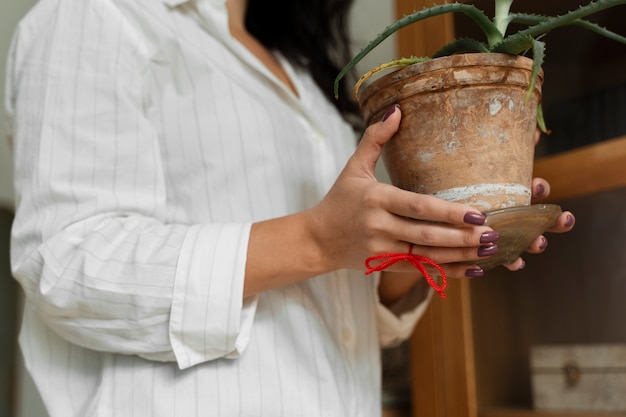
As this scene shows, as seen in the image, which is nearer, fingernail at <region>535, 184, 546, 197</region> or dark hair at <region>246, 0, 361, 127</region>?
fingernail at <region>535, 184, 546, 197</region>

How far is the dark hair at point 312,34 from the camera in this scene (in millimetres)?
1175

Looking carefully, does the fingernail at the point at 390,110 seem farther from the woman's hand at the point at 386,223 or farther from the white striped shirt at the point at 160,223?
the white striped shirt at the point at 160,223

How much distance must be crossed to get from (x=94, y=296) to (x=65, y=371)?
0.53 feet

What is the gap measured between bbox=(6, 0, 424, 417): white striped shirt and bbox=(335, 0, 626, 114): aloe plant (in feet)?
0.84

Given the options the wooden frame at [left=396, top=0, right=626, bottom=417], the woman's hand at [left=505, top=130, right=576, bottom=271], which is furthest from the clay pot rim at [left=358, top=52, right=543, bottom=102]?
the wooden frame at [left=396, top=0, right=626, bottom=417]

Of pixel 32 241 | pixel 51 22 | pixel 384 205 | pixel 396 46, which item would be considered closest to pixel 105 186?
pixel 32 241

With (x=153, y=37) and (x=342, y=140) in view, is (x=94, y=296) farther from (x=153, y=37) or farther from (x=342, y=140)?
(x=342, y=140)

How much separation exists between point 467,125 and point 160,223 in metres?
0.36

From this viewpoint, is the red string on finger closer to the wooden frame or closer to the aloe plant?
the aloe plant

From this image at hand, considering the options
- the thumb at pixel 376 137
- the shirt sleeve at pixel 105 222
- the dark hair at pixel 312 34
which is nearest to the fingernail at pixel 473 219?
the thumb at pixel 376 137

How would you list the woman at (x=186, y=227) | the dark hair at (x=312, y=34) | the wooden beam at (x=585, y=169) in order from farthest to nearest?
1. the dark hair at (x=312, y=34)
2. the wooden beam at (x=585, y=169)
3. the woman at (x=186, y=227)

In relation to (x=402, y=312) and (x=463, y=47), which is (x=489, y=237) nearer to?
(x=463, y=47)

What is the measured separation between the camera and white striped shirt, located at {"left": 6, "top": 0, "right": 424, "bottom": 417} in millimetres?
741

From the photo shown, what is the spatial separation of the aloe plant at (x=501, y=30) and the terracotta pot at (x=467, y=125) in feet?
0.06
